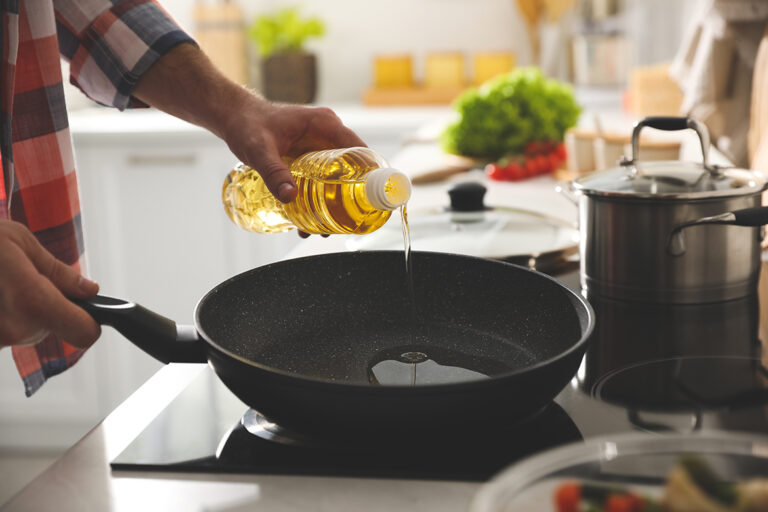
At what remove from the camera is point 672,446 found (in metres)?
0.37

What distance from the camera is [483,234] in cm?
102

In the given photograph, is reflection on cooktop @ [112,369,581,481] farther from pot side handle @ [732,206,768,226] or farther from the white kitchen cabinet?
the white kitchen cabinet

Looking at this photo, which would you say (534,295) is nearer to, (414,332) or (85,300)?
(414,332)

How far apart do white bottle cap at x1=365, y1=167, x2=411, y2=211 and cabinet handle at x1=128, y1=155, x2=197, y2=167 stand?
77.7 inches

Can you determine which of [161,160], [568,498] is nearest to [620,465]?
[568,498]

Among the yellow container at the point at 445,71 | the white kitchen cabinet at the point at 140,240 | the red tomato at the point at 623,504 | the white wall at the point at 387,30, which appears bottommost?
the white kitchen cabinet at the point at 140,240

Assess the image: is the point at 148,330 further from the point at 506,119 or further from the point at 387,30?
the point at 387,30

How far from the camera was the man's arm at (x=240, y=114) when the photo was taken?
0.87m

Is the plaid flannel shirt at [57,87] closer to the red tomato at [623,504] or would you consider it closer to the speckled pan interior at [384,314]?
the speckled pan interior at [384,314]

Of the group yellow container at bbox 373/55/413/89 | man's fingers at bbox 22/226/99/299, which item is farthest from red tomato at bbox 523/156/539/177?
yellow container at bbox 373/55/413/89

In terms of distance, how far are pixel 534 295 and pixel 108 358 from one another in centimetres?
213

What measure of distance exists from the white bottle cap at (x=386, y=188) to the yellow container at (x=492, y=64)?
237cm

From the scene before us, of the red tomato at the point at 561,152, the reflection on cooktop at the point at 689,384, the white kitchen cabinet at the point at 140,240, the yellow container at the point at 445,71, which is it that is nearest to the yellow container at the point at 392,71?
the yellow container at the point at 445,71

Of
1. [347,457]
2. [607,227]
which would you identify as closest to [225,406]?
[347,457]
